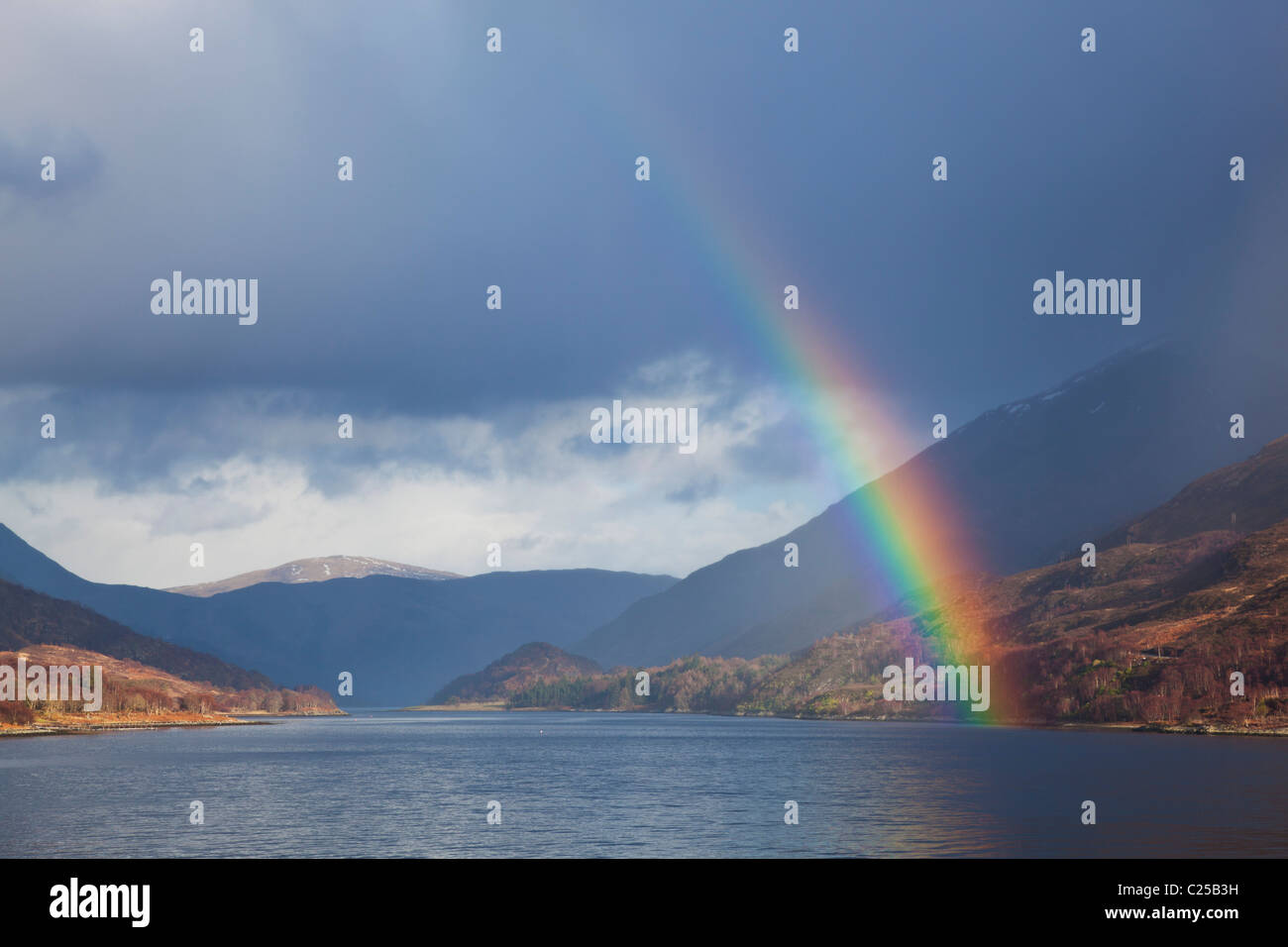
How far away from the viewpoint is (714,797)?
488ft

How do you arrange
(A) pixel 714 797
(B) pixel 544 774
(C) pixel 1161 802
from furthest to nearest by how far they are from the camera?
(B) pixel 544 774, (A) pixel 714 797, (C) pixel 1161 802

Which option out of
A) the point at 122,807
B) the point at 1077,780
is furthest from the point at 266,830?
the point at 1077,780
